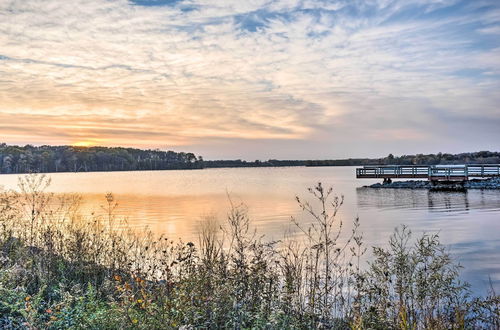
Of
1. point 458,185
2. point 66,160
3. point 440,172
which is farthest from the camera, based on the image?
point 66,160

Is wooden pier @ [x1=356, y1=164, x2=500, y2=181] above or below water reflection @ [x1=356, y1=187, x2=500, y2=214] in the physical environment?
above

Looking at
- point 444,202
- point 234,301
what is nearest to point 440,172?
point 444,202

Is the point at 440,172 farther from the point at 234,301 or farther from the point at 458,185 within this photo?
the point at 234,301

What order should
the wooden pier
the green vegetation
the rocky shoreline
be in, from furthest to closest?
the wooden pier < the rocky shoreline < the green vegetation

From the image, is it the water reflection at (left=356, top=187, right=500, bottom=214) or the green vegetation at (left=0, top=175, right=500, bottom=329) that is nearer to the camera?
the green vegetation at (left=0, top=175, right=500, bottom=329)

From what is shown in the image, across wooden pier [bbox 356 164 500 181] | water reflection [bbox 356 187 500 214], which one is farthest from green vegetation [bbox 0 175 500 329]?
wooden pier [bbox 356 164 500 181]

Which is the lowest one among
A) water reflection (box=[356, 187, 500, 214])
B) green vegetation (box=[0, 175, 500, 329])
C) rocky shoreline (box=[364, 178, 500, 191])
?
water reflection (box=[356, 187, 500, 214])

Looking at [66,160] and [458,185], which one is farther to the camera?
[66,160]

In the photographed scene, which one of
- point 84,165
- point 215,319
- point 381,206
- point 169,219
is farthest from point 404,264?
point 84,165

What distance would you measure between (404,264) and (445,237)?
14659 millimetres

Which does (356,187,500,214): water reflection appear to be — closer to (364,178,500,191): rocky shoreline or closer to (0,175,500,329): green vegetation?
(364,178,500,191): rocky shoreline

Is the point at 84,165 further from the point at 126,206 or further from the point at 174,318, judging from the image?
the point at 174,318

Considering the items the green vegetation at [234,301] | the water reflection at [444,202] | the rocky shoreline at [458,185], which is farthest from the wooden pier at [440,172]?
the green vegetation at [234,301]

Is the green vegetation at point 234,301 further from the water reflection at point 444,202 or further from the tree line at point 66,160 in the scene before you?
the tree line at point 66,160
